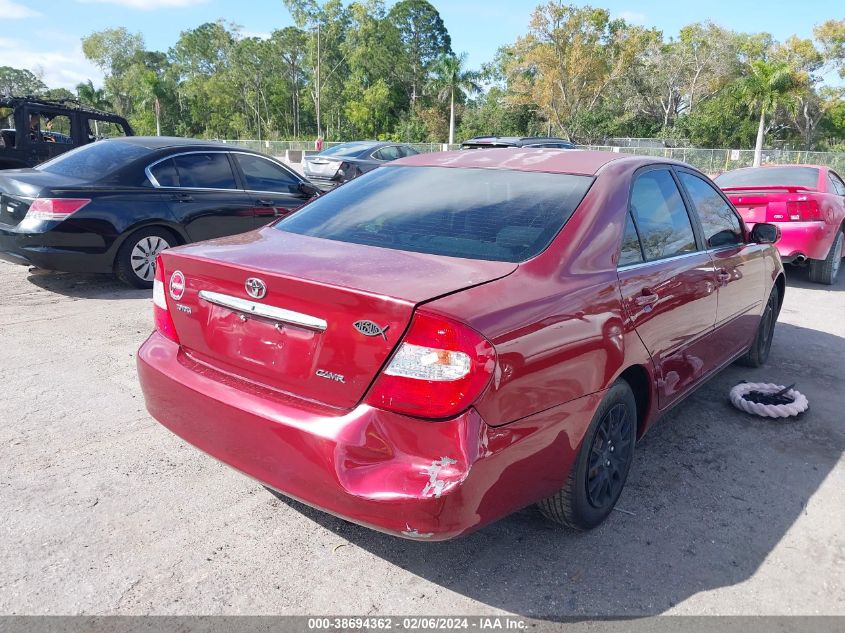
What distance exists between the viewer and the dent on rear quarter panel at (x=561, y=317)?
2.14 metres

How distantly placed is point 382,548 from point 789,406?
285 cm

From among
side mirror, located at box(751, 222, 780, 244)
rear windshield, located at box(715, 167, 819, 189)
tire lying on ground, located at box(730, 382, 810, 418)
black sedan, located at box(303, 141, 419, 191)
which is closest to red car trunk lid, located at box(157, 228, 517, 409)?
tire lying on ground, located at box(730, 382, 810, 418)

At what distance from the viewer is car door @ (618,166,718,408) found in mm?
2941

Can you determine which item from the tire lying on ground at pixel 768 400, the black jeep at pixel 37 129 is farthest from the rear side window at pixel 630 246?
the black jeep at pixel 37 129

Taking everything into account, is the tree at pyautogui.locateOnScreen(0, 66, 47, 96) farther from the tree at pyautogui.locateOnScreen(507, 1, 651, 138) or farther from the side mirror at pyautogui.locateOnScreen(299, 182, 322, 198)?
the side mirror at pyautogui.locateOnScreen(299, 182, 322, 198)

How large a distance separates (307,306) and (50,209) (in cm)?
481

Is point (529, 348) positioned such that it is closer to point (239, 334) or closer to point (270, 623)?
point (239, 334)

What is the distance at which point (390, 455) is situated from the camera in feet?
6.91

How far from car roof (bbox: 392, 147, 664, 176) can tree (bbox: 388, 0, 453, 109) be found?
237 feet

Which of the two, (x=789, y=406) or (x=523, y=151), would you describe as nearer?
(x=523, y=151)

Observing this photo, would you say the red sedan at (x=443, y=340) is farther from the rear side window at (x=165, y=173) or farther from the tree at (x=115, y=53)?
the tree at (x=115, y=53)

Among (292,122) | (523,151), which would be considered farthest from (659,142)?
(523,151)

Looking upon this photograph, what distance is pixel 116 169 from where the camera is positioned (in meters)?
6.45

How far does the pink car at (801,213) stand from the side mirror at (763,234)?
324cm
